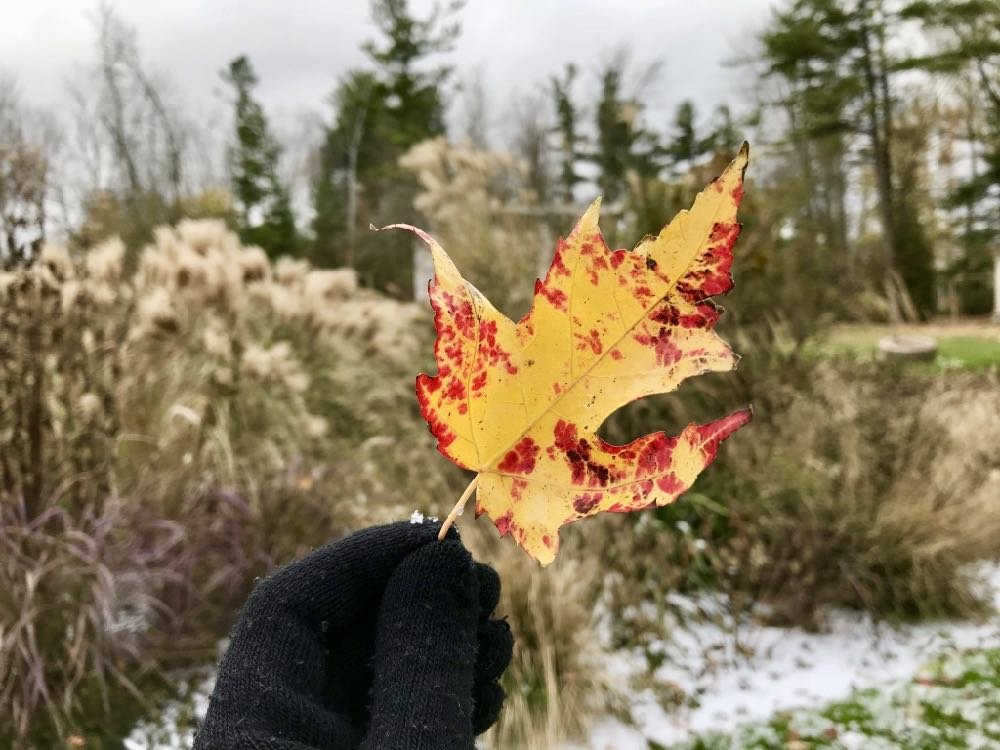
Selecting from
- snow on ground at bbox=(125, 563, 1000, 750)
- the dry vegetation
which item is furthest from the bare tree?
snow on ground at bbox=(125, 563, 1000, 750)

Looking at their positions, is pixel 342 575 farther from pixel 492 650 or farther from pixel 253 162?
pixel 253 162

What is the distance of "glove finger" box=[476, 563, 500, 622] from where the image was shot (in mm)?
968

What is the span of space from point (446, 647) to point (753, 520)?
3.45 metres

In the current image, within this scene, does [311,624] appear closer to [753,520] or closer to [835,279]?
[753,520]

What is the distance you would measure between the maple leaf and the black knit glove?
0.17 metres

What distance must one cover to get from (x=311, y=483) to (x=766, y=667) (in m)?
2.21

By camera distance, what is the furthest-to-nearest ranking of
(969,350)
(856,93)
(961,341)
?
(856,93) < (961,341) < (969,350)

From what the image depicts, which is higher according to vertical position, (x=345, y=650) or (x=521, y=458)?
(x=521, y=458)

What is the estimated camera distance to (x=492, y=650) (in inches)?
39.8

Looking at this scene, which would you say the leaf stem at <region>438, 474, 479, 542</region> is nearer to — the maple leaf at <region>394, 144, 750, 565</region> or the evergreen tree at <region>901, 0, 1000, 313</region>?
the maple leaf at <region>394, 144, 750, 565</region>

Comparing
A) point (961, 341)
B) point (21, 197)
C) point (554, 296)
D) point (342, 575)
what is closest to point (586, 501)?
point (554, 296)

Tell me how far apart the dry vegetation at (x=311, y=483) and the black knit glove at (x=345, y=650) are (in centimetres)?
195

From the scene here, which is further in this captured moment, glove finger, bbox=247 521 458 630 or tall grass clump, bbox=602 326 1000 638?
tall grass clump, bbox=602 326 1000 638

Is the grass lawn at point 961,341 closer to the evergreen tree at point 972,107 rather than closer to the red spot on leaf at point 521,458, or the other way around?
the evergreen tree at point 972,107
